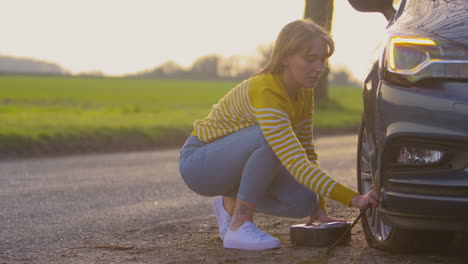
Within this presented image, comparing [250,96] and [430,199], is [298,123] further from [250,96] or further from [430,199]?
[430,199]

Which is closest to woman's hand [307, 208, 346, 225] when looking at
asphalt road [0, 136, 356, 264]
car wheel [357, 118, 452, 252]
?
car wheel [357, 118, 452, 252]

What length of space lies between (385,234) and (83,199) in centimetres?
349

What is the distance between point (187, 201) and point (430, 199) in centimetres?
349

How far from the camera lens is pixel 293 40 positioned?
3.68 m

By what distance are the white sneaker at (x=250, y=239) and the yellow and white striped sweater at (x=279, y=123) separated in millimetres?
409

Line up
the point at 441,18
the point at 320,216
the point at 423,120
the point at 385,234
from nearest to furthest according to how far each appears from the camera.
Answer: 1. the point at 423,120
2. the point at 441,18
3. the point at 385,234
4. the point at 320,216

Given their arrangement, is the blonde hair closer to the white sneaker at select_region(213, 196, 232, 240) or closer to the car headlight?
the car headlight

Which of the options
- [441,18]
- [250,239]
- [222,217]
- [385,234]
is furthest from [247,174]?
[441,18]

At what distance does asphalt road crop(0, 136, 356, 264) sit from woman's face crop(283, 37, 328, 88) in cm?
163

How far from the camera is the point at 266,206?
13.3 ft

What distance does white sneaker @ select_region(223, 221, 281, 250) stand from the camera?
3746mm

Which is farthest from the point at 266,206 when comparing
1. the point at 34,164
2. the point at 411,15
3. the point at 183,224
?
the point at 34,164

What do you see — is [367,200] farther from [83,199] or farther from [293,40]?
[83,199]

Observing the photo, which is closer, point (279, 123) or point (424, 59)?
point (424, 59)
